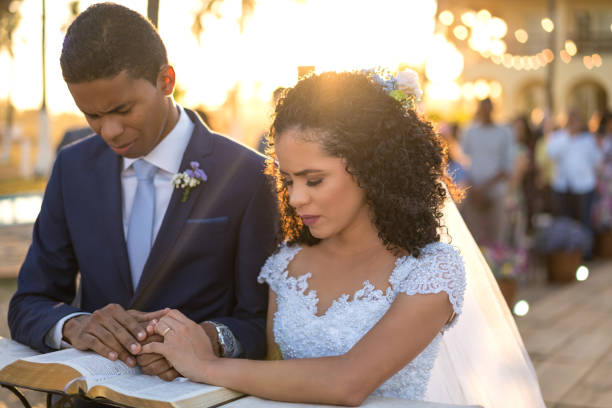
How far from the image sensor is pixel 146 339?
82.4 inches

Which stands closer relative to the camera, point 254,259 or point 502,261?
point 254,259

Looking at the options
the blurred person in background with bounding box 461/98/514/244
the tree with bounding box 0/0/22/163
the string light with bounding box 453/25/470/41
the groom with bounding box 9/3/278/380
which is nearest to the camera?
the groom with bounding box 9/3/278/380

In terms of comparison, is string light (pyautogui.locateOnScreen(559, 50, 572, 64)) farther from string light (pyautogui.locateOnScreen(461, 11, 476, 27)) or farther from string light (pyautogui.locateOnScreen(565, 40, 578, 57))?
string light (pyautogui.locateOnScreen(461, 11, 476, 27))

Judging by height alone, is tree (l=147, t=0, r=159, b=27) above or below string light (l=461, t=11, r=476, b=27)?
below

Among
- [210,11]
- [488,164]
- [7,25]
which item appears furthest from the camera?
[7,25]

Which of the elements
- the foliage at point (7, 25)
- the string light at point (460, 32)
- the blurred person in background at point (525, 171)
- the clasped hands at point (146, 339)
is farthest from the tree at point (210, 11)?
the string light at point (460, 32)

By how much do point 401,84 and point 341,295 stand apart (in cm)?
69

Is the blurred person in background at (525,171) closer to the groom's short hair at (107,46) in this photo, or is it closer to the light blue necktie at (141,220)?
the light blue necktie at (141,220)

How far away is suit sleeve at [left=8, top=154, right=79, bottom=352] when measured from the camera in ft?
8.49

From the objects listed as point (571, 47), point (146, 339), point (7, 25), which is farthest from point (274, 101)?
point (571, 47)

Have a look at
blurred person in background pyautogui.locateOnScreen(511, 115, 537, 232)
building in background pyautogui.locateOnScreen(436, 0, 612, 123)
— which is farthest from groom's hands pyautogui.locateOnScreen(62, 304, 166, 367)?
building in background pyautogui.locateOnScreen(436, 0, 612, 123)

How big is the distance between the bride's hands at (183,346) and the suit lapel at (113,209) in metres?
0.47

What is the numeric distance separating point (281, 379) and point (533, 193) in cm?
961

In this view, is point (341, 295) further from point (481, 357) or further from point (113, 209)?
point (113, 209)
